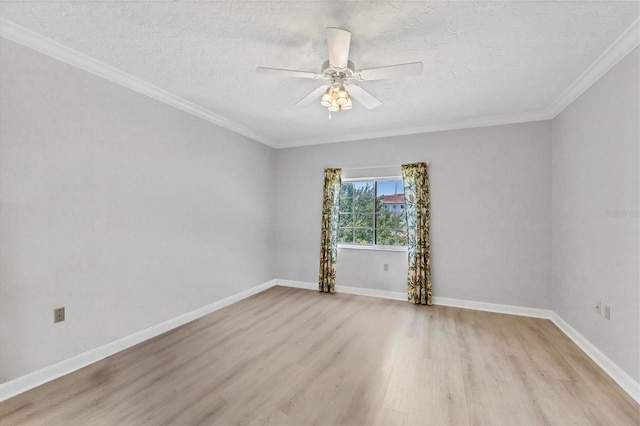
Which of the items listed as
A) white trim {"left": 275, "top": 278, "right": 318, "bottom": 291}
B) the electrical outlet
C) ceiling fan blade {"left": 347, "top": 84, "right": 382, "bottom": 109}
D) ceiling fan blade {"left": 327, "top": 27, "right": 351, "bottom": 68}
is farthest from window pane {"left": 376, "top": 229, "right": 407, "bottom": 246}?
the electrical outlet

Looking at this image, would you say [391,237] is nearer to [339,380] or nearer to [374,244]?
[374,244]

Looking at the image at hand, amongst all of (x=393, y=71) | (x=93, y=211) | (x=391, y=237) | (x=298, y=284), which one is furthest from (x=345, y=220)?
(x=93, y=211)

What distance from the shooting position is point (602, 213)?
2.52 m

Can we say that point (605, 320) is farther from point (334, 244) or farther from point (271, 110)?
point (271, 110)

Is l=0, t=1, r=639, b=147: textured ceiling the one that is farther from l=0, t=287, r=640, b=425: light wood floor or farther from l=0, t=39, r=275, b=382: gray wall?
l=0, t=287, r=640, b=425: light wood floor

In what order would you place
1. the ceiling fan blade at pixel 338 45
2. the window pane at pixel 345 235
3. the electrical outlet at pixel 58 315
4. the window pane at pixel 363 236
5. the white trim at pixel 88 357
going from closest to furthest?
the ceiling fan blade at pixel 338 45 → the white trim at pixel 88 357 → the electrical outlet at pixel 58 315 → the window pane at pixel 363 236 → the window pane at pixel 345 235

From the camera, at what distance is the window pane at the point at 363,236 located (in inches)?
187

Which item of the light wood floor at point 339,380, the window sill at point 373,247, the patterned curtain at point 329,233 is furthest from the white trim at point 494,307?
the patterned curtain at point 329,233

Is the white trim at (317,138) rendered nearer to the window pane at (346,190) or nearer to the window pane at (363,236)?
the window pane at (346,190)

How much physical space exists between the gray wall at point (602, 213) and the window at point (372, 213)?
198 cm

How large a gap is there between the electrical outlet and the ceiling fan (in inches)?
97.4

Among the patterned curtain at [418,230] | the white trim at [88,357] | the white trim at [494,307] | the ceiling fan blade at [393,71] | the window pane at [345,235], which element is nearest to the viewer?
the ceiling fan blade at [393,71]

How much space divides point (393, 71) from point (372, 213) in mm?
2922

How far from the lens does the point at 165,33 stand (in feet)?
6.80
